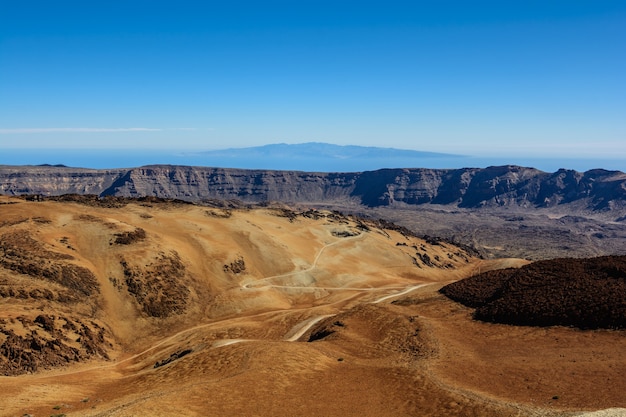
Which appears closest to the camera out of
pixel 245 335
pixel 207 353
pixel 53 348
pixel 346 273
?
pixel 207 353

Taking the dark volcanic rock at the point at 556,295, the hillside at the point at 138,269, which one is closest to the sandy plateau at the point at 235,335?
the hillside at the point at 138,269

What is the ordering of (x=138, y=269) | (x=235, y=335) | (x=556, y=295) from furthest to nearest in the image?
(x=138, y=269), (x=235, y=335), (x=556, y=295)

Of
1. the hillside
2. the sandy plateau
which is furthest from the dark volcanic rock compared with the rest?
the hillside

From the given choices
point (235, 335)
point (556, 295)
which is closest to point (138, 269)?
point (235, 335)

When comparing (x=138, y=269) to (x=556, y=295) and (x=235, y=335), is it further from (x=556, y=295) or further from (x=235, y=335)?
(x=556, y=295)

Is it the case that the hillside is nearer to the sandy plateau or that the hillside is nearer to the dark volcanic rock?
the sandy plateau

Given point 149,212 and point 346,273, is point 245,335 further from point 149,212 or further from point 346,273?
point 149,212

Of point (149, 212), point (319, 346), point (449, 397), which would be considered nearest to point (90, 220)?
point (149, 212)
